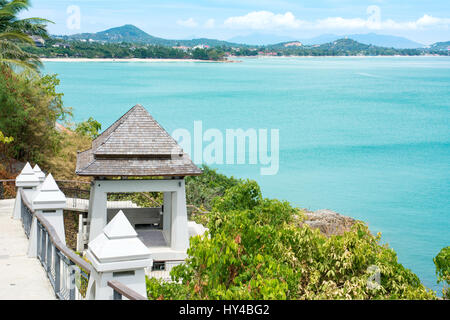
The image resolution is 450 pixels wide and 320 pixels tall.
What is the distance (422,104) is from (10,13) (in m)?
109

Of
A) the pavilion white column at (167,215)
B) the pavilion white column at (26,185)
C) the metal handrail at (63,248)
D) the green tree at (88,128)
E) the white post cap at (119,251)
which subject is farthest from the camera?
the green tree at (88,128)

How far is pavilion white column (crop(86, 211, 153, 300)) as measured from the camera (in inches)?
253

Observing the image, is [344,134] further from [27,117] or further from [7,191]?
[7,191]

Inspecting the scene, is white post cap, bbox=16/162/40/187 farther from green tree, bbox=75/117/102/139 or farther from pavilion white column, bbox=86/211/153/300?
green tree, bbox=75/117/102/139

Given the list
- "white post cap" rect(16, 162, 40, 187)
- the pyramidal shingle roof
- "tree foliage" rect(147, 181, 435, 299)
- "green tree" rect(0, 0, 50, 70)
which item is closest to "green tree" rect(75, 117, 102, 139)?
"green tree" rect(0, 0, 50, 70)

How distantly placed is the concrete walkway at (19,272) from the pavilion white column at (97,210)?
4469 mm

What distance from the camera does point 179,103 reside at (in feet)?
376

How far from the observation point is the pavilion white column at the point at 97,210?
19.0 metres

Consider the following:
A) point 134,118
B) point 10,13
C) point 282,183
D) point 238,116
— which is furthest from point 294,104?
point 134,118

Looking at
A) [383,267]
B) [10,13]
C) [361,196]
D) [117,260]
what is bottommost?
[361,196]

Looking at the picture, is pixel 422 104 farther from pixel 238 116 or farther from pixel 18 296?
pixel 18 296

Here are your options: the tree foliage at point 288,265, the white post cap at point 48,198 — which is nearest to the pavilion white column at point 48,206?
the white post cap at point 48,198

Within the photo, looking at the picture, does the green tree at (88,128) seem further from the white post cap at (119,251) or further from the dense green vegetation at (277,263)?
the white post cap at (119,251)

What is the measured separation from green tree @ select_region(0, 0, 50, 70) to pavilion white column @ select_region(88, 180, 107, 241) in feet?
49.0
